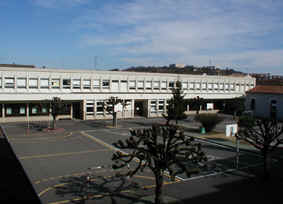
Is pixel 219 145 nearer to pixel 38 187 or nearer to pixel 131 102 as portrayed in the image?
pixel 38 187

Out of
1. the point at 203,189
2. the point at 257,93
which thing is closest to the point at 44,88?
the point at 203,189

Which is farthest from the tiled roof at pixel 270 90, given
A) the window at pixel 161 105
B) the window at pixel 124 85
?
the window at pixel 124 85

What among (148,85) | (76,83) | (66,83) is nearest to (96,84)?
(76,83)

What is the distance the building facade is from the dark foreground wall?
15.9m

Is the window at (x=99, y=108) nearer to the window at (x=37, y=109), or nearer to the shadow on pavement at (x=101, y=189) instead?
the window at (x=37, y=109)

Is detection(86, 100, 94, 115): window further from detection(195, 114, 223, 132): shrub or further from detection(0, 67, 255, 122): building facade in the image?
detection(195, 114, 223, 132): shrub

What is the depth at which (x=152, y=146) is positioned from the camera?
10.2 meters

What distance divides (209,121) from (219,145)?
643 cm

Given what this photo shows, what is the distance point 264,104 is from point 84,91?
33078mm

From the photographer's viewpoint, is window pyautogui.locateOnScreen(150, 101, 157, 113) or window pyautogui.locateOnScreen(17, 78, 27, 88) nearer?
window pyautogui.locateOnScreen(17, 78, 27, 88)

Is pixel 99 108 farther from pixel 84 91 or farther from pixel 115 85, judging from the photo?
pixel 115 85

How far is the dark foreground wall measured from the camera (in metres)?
12.3

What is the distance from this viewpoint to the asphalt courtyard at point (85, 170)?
12.8m

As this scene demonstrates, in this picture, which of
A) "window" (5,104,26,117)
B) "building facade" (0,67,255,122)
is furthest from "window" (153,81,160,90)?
"window" (5,104,26,117)
